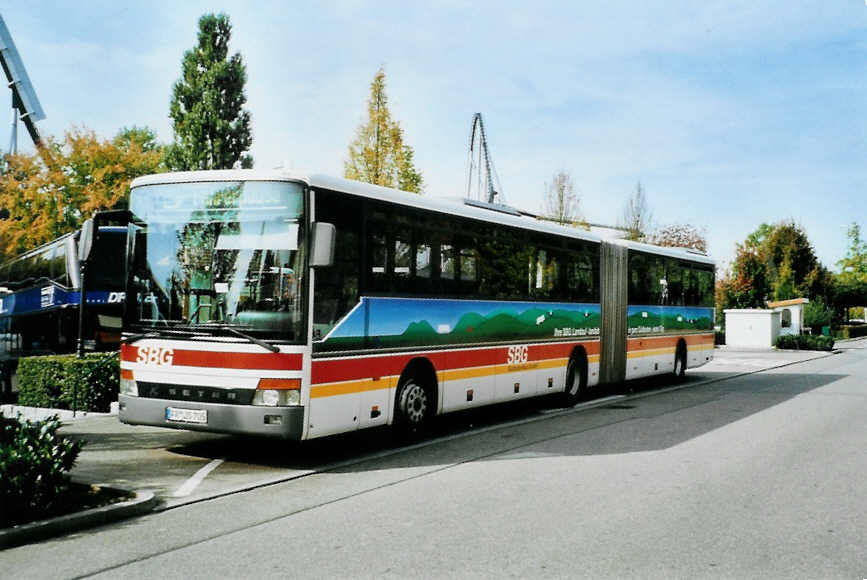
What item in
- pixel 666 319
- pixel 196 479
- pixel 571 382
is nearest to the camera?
pixel 196 479

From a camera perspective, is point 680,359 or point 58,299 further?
point 58,299

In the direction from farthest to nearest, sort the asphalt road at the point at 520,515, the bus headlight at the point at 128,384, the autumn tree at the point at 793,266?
the autumn tree at the point at 793,266 < the bus headlight at the point at 128,384 < the asphalt road at the point at 520,515

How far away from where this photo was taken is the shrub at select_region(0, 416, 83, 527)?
6547 millimetres

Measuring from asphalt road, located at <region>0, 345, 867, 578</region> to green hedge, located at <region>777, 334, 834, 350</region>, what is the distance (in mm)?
35499

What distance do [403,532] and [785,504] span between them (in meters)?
3.77

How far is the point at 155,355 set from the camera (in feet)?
31.2

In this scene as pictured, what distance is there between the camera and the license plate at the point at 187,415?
9.15 metres

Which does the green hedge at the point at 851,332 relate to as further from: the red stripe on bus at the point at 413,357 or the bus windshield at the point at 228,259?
the bus windshield at the point at 228,259

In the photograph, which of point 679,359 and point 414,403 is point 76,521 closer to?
point 414,403

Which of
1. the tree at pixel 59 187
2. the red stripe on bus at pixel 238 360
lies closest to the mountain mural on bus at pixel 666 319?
the red stripe on bus at pixel 238 360

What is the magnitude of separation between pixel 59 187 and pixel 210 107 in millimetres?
8561

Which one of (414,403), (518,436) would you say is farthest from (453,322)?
(518,436)

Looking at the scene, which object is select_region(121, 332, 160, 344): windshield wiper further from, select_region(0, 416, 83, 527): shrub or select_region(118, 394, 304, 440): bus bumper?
select_region(0, 416, 83, 527): shrub

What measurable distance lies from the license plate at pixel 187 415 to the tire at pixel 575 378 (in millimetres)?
8486
